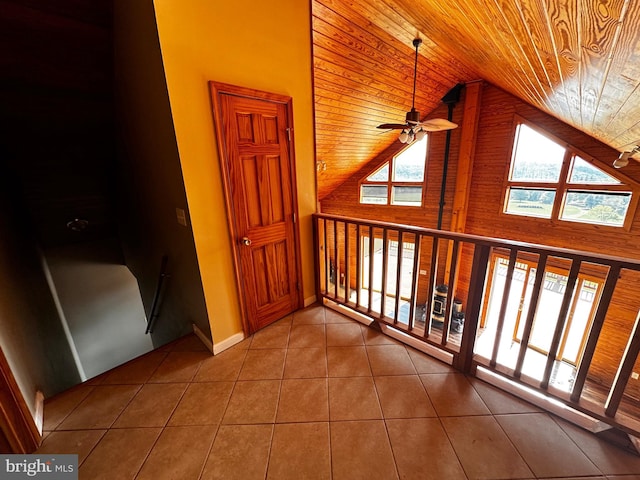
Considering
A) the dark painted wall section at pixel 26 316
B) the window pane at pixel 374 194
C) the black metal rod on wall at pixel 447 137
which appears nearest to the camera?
the dark painted wall section at pixel 26 316

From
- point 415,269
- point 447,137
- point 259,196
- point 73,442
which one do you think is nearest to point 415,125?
point 415,269

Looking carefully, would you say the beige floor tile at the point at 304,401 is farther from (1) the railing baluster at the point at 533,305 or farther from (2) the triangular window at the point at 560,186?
(2) the triangular window at the point at 560,186

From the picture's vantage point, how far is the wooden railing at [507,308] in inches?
50.3

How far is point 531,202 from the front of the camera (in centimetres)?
462

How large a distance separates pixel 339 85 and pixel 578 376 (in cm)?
375

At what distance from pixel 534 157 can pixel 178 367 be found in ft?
19.9

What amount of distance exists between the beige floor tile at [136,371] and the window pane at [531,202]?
590cm

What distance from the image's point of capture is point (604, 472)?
117 centimetres

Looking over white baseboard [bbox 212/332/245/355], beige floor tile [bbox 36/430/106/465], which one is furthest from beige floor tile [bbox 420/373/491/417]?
beige floor tile [bbox 36/430/106/465]

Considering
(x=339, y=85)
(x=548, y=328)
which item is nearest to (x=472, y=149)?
(x=339, y=85)

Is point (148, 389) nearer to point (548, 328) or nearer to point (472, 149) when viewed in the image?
point (472, 149)

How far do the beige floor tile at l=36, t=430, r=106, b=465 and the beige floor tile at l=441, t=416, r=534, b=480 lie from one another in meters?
1.93

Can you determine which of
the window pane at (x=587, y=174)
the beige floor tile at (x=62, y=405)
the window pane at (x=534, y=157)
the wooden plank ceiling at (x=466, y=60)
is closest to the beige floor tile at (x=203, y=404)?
the beige floor tile at (x=62, y=405)

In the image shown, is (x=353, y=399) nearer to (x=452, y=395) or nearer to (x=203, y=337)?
(x=452, y=395)
